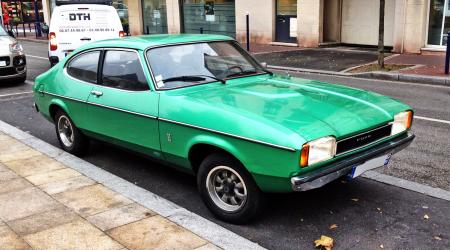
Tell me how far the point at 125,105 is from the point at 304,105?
186 centimetres

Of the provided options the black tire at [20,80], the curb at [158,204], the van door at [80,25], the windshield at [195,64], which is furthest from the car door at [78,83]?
the van door at [80,25]

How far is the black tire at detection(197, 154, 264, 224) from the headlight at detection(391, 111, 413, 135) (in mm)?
1395

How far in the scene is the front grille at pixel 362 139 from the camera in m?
3.99

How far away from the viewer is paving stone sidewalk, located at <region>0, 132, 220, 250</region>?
3.88m

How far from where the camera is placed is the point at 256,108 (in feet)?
13.8

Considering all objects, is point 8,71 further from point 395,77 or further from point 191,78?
point 395,77

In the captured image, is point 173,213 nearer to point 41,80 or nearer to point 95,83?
point 95,83

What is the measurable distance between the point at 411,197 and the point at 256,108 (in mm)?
1865

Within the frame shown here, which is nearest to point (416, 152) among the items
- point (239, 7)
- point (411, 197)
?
point (411, 197)

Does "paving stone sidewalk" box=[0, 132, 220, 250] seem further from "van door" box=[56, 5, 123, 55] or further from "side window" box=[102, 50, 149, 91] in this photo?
"van door" box=[56, 5, 123, 55]

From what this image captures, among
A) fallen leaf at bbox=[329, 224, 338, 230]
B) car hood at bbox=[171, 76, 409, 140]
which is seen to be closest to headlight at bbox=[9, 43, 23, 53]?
car hood at bbox=[171, 76, 409, 140]

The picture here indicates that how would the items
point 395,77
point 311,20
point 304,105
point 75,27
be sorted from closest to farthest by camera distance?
point 304,105, point 395,77, point 75,27, point 311,20

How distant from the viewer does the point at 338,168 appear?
12.9 feet

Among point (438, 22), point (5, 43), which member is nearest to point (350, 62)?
point (438, 22)
